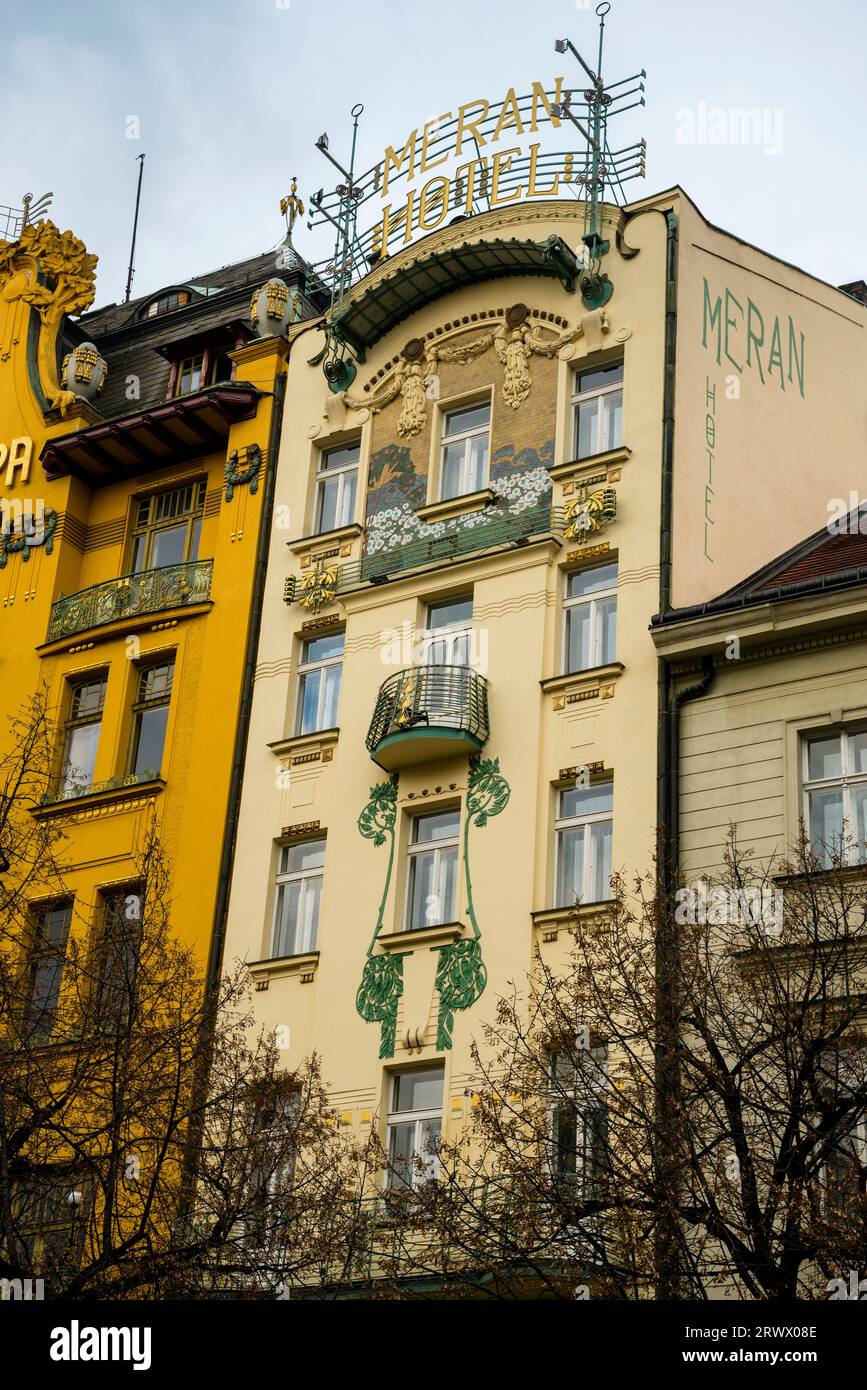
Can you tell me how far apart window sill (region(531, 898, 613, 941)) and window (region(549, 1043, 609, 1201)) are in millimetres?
3007

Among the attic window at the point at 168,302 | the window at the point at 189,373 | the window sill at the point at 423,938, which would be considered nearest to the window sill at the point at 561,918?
the window sill at the point at 423,938

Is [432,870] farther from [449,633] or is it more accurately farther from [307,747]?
[449,633]

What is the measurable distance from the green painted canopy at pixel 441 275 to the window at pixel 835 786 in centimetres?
931

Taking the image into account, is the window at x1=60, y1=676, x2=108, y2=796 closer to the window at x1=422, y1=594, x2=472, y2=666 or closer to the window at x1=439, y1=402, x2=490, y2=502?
the window at x1=422, y1=594, x2=472, y2=666

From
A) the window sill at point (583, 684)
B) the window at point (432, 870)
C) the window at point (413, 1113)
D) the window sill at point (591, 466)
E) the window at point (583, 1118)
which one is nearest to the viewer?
the window at point (583, 1118)

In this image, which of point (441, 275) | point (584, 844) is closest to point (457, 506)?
point (441, 275)

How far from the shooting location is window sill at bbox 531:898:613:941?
2550 centimetres

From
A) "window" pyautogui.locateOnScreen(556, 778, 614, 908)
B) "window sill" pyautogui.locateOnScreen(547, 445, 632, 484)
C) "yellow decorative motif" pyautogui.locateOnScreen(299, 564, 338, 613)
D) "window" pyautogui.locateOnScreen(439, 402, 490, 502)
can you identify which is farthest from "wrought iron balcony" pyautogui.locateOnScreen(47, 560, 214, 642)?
"window" pyautogui.locateOnScreen(556, 778, 614, 908)

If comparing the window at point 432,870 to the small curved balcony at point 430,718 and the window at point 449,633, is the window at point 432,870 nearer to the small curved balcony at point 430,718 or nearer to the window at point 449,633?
the small curved balcony at point 430,718

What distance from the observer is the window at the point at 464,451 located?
102 ft

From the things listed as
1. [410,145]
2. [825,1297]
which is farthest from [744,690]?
[410,145]

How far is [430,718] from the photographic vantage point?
91.4 feet

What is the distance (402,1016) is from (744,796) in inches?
211
